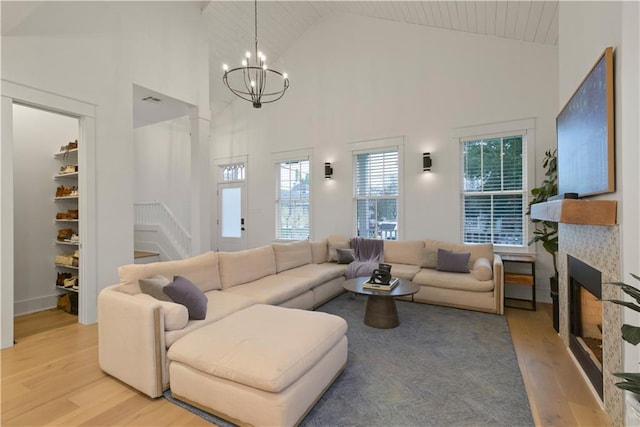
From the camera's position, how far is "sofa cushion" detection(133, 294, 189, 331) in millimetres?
2186

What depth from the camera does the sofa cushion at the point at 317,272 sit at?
160 inches

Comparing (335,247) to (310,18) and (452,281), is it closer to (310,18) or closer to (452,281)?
(452,281)

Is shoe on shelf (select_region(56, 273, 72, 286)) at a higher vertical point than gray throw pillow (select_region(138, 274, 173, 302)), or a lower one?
lower

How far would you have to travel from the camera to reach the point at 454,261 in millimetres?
4371

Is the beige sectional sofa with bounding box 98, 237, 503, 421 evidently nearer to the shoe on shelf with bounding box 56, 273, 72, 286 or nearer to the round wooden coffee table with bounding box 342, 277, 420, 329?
the round wooden coffee table with bounding box 342, 277, 420, 329

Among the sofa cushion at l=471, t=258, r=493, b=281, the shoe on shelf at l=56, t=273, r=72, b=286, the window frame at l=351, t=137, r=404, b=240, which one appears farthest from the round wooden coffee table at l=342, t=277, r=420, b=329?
the shoe on shelf at l=56, t=273, r=72, b=286

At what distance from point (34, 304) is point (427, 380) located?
16.1 ft

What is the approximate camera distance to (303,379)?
186 cm

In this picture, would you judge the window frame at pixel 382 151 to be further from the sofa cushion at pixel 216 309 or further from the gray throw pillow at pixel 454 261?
the sofa cushion at pixel 216 309

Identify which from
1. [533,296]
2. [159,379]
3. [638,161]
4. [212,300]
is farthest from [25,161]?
[533,296]

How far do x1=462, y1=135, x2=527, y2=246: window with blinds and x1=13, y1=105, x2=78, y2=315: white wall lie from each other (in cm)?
617

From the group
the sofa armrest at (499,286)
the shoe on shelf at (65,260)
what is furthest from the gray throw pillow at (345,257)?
the shoe on shelf at (65,260)

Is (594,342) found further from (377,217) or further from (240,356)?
(377,217)

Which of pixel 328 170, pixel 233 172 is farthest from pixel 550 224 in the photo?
pixel 233 172
